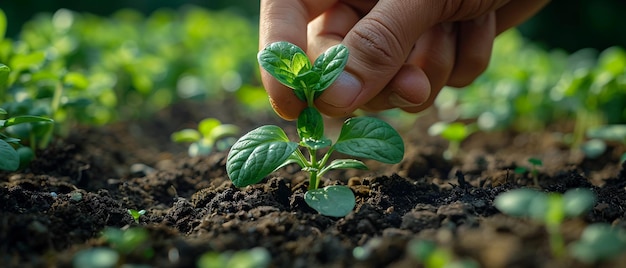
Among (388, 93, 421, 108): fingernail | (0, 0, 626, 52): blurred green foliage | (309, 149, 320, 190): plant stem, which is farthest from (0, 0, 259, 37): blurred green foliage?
(309, 149, 320, 190): plant stem

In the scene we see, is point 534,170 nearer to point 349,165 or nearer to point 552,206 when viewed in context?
point 349,165

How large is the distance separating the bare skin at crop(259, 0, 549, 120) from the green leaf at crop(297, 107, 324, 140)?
0.27ft

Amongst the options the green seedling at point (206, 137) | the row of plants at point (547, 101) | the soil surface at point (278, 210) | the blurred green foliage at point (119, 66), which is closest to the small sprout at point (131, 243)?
the soil surface at point (278, 210)

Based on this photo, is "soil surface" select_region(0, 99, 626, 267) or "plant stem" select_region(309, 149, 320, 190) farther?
"plant stem" select_region(309, 149, 320, 190)

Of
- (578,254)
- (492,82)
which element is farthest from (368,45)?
(492,82)

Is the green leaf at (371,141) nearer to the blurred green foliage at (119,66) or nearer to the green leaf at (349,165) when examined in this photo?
the green leaf at (349,165)

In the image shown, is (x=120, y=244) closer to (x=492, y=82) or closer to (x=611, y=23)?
(x=492, y=82)

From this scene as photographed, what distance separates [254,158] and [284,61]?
1.01 feet

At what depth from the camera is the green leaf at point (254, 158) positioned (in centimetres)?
174

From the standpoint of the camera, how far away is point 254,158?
1767mm

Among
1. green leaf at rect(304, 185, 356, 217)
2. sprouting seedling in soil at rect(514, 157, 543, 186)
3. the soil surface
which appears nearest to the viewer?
Result: the soil surface

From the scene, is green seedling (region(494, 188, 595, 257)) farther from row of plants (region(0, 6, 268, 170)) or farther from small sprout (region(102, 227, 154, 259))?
row of plants (region(0, 6, 268, 170))

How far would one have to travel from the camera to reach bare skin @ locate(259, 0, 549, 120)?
6.50ft

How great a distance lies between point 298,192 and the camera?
1994mm
